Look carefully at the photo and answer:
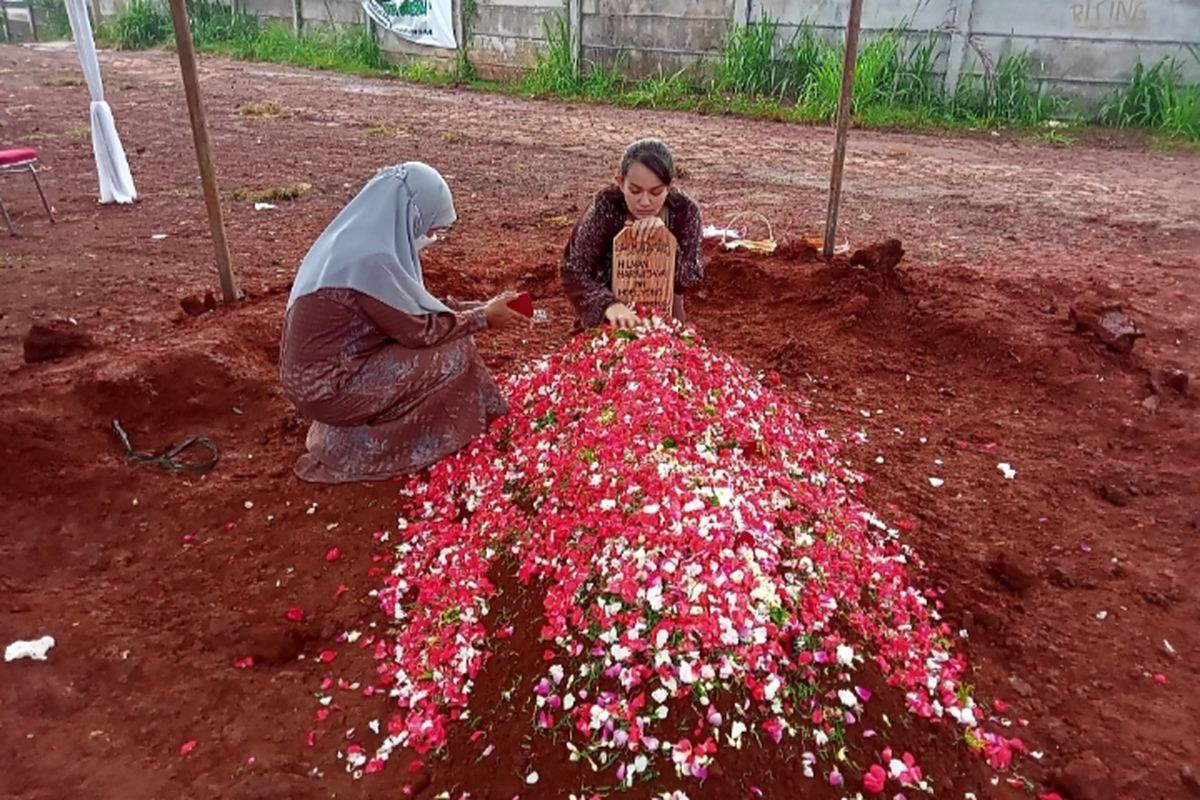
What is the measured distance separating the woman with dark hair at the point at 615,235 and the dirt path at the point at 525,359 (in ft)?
2.78

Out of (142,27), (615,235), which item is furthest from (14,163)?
(142,27)

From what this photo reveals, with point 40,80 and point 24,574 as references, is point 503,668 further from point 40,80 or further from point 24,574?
point 40,80

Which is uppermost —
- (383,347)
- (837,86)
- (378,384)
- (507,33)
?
(507,33)

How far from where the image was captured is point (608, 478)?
258cm

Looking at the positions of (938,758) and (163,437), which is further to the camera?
(163,437)

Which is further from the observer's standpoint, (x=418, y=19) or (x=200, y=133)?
(x=418, y=19)

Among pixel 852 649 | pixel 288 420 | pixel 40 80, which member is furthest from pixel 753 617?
pixel 40 80

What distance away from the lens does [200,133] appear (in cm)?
419

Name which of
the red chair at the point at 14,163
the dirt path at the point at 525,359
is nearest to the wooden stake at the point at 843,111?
the dirt path at the point at 525,359

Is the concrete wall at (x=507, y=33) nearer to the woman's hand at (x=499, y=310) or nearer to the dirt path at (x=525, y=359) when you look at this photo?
the dirt path at (x=525, y=359)

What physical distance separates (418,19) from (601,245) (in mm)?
11496

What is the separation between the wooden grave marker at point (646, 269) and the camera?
3178 millimetres

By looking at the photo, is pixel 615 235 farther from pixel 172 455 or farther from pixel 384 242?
pixel 172 455

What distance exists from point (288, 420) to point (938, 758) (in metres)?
2.69
